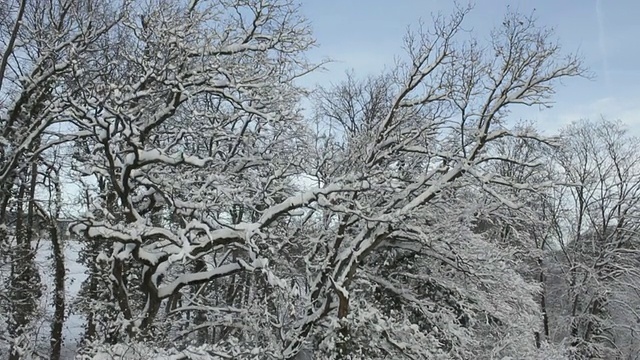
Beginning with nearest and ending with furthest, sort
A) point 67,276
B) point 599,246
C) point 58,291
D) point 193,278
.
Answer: point 193,278 < point 58,291 < point 67,276 < point 599,246

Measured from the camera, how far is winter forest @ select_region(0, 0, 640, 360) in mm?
8898

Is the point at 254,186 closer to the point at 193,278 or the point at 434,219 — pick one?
the point at 193,278

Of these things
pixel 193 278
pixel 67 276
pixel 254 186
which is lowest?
pixel 67 276

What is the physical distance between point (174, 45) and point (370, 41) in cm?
510

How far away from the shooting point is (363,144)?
490 inches

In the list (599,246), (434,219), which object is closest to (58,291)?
(434,219)

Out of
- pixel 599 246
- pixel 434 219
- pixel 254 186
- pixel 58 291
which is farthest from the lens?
pixel 599 246

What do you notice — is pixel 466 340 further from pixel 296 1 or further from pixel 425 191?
pixel 296 1

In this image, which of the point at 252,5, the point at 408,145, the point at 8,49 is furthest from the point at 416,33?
the point at 8,49

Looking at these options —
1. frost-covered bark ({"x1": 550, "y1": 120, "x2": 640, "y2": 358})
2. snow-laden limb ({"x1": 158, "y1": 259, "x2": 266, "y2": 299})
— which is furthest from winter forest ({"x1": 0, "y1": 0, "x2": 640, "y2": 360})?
frost-covered bark ({"x1": 550, "y1": 120, "x2": 640, "y2": 358})

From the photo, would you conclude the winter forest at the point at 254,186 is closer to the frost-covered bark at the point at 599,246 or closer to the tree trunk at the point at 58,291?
the tree trunk at the point at 58,291

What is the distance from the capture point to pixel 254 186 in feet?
34.9

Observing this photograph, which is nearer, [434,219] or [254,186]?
[254,186]

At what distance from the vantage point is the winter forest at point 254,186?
29.2ft
